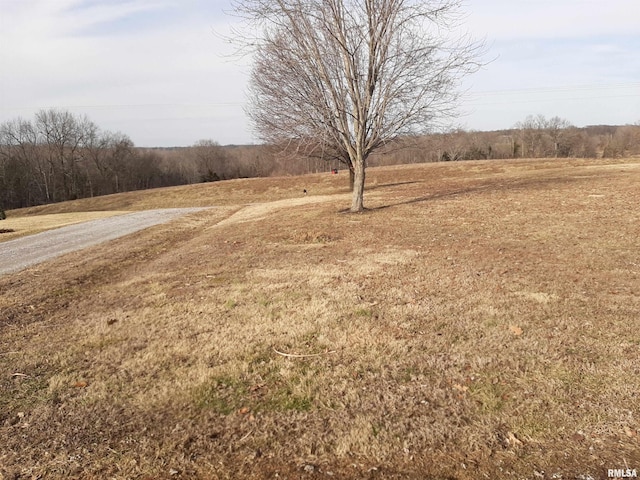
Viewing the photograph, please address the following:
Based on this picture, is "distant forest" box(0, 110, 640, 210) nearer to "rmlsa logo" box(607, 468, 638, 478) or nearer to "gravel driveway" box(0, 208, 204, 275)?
"gravel driveway" box(0, 208, 204, 275)

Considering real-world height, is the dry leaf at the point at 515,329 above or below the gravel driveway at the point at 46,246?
above

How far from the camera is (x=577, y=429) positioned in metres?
2.69

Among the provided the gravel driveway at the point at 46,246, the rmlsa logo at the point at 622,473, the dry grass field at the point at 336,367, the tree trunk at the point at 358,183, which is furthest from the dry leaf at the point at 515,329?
the gravel driveway at the point at 46,246

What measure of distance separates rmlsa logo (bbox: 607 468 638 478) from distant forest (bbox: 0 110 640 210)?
54.8 metres

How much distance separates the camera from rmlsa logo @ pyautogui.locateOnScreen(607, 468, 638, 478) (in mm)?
2309

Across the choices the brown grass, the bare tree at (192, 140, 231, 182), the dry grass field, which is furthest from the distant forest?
the dry grass field

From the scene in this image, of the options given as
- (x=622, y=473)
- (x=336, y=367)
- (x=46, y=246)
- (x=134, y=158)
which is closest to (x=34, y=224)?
(x=46, y=246)

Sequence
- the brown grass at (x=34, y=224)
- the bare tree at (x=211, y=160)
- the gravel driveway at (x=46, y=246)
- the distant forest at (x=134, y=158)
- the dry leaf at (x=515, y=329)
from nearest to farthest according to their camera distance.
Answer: the dry leaf at (x=515, y=329)
the gravel driveway at (x=46, y=246)
the brown grass at (x=34, y=224)
the distant forest at (x=134, y=158)
the bare tree at (x=211, y=160)

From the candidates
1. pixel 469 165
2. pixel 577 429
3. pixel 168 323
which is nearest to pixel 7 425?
pixel 168 323

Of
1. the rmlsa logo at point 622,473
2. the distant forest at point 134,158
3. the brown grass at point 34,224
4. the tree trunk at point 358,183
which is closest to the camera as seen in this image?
the rmlsa logo at point 622,473

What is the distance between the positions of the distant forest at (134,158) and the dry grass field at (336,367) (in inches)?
1981

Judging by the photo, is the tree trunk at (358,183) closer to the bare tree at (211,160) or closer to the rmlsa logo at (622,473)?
the rmlsa logo at (622,473)

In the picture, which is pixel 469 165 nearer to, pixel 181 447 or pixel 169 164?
pixel 181 447

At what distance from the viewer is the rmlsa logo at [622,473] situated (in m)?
2.31
